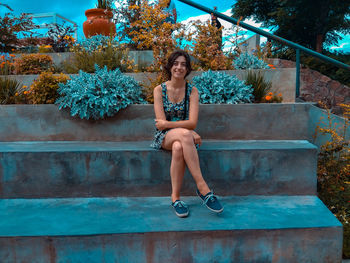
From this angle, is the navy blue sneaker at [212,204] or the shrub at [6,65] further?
the shrub at [6,65]

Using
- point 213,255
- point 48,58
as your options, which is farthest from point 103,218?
point 48,58

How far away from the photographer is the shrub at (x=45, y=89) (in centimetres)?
359

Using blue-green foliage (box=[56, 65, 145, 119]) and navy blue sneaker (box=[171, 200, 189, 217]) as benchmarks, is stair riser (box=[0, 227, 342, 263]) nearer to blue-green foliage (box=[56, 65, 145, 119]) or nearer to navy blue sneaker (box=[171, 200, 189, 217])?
navy blue sneaker (box=[171, 200, 189, 217])

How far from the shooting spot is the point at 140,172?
2.87 metres

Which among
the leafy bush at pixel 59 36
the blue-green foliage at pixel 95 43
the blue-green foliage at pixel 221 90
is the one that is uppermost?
the leafy bush at pixel 59 36

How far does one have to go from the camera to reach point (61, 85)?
357 centimetres

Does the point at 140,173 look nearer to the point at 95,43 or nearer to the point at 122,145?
the point at 122,145

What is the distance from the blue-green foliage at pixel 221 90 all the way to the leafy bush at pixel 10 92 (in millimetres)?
2370

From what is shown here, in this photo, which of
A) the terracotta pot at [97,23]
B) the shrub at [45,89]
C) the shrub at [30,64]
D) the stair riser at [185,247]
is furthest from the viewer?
the terracotta pot at [97,23]

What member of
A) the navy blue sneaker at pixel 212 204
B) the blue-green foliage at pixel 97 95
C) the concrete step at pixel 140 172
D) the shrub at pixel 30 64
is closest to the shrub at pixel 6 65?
the shrub at pixel 30 64

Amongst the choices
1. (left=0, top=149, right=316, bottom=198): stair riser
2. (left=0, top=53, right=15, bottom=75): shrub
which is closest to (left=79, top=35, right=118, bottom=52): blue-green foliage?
(left=0, top=53, right=15, bottom=75): shrub

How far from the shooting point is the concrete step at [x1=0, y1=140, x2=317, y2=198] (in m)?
2.84

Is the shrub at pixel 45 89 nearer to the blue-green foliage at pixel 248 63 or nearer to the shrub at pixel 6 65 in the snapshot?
the shrub at pixel 6 65

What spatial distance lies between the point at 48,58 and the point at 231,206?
4143 mm
